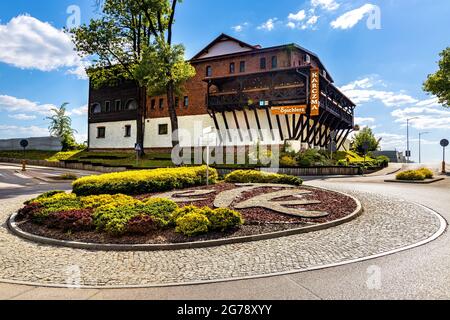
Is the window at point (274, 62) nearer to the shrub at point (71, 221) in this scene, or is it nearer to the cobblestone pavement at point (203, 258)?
the cobblestone pavement at point (203, 258)

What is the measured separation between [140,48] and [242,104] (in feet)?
43.8

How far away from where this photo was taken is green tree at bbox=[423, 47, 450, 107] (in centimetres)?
3369

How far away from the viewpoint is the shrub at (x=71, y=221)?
8773 millimetres

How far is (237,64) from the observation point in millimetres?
35469

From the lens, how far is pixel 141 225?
8.17m

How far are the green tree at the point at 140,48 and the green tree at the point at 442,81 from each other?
2710cm

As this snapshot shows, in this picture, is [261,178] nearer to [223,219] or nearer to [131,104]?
[223,219]

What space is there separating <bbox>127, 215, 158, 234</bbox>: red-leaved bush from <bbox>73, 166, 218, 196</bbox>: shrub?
A: 5781mm

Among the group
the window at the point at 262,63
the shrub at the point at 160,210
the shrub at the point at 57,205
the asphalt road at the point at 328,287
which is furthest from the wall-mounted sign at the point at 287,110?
the asphalt road at the point at 328,287

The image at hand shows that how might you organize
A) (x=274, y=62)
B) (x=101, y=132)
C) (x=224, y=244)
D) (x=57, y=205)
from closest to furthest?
(x=224, y=244)
(x=57, y=205)
(x=274, y=62)
(x=101, y=132)

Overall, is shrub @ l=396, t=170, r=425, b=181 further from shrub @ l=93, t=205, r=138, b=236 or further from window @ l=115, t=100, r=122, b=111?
window @ l=115, t=100, r=122, b=111

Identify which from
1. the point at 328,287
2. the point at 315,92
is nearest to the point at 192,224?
the point at 328,287

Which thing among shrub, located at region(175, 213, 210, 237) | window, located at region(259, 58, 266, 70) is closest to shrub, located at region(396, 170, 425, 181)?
window, located at region(259, 58, 266, 70)
